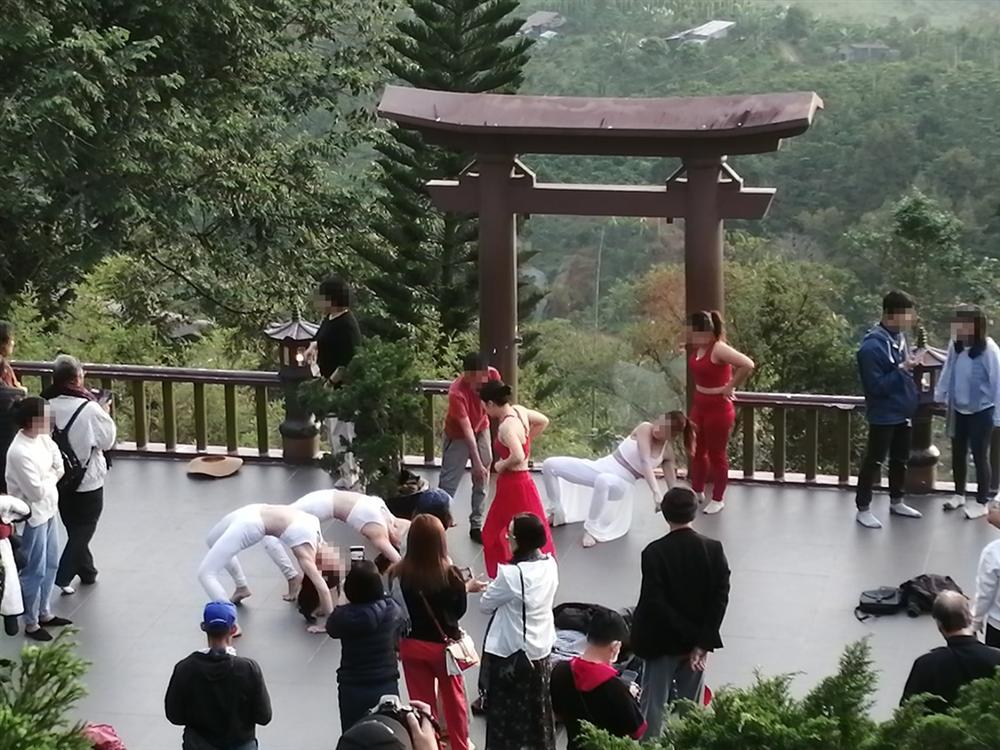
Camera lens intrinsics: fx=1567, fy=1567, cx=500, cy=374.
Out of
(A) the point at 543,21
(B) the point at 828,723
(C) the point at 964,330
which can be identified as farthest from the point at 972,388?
(A) the point at 543,21

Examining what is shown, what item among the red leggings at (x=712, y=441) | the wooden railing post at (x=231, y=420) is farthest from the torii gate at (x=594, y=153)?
the wooden railing post at (x=231, y=420)

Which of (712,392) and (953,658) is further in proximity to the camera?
(712,392)

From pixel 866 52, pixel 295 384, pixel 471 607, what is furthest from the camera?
pixel 866 52

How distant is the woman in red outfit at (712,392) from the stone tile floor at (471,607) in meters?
0.27

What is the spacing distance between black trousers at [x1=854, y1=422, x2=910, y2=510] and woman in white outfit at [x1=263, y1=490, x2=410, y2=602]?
2.78m

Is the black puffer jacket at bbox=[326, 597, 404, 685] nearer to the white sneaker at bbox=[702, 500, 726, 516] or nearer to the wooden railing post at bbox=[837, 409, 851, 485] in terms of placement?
the white sneaker at bbox=[702, 500, 726, 516]

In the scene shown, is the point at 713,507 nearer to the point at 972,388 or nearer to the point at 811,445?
the point at 811,445

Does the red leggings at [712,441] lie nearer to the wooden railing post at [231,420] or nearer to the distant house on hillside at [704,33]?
the wooden railing post at [231,420]

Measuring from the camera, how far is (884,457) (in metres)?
8.77

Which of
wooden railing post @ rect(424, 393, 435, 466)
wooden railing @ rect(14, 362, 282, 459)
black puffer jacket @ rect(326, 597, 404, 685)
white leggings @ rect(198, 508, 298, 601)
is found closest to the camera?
black puffer jacket @ rect(326, 597, 404, 685)

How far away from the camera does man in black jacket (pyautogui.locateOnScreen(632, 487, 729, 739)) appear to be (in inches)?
224

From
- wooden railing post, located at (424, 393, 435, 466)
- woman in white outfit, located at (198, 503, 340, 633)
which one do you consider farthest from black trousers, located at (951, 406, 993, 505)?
woman in white outfit, located at (198, 503, 340, 633)

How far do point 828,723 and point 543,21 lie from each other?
42.5 metres

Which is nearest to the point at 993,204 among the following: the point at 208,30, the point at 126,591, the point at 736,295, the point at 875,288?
the point at 875,288
